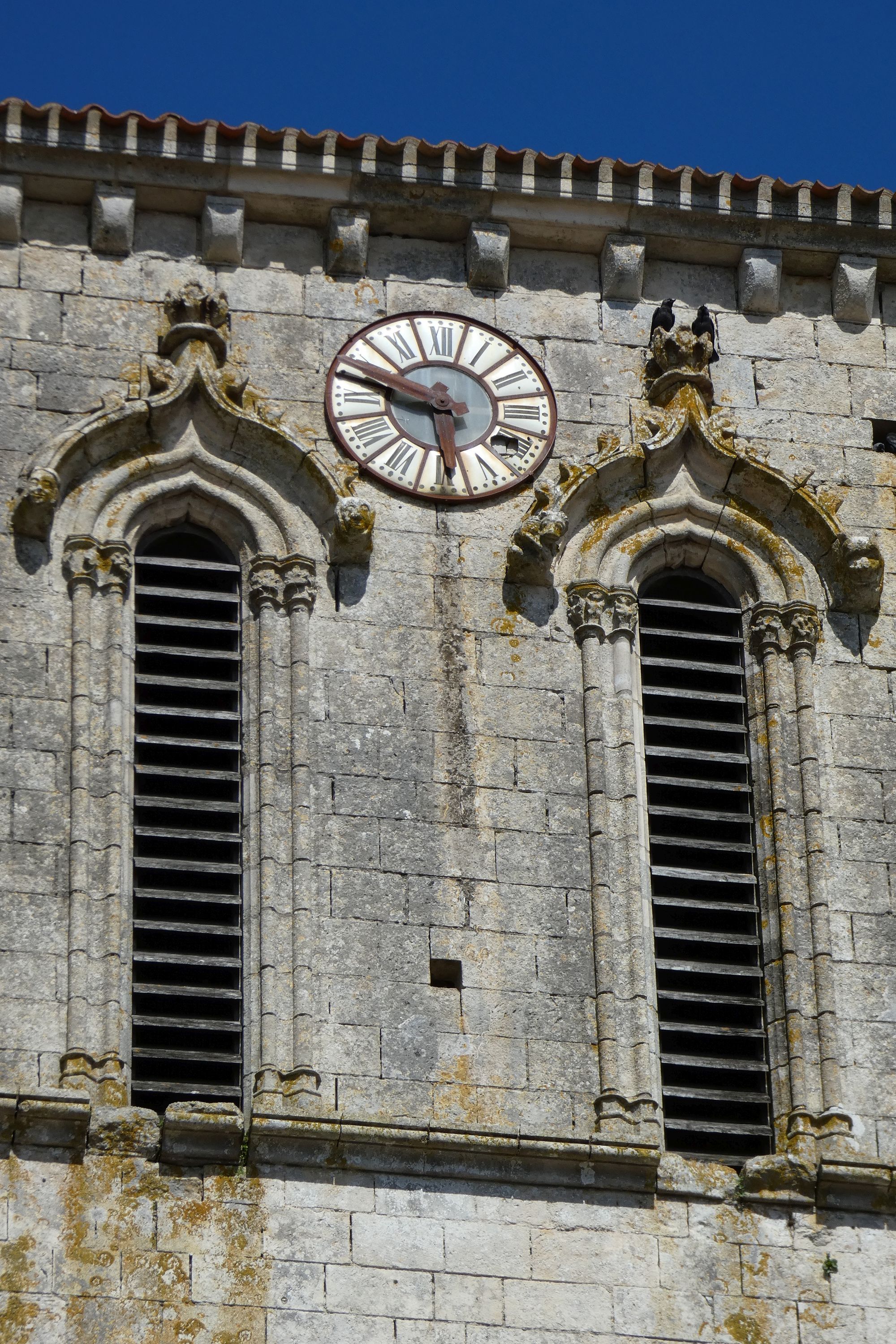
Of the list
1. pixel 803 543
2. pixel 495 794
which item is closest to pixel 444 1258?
pixel 495 794

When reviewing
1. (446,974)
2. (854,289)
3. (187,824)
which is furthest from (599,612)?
(854,289)

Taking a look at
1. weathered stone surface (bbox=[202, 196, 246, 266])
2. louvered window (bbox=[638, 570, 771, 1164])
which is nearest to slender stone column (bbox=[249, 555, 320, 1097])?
louvered window (bbox=[638, 570, 771, 1164])

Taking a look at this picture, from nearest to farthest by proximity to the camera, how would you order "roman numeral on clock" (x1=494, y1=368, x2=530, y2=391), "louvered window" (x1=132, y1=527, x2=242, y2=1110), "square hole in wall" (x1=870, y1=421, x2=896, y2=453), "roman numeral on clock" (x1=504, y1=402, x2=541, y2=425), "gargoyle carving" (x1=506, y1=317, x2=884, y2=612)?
"louvered window" (x1=132, y1=527, x2=242, y2=1110), "gargoyle carving" (x1=506, y1=317, x2=884, y2=612), "roman numeral on clock" (x1=504, y1=402, x2=541, y2=425), "roman numeral on clock" (x1=494, y1=368, x2=530, y2=391), "square hole in wall" (x1=870, y1=421, x2=896, y2=453)

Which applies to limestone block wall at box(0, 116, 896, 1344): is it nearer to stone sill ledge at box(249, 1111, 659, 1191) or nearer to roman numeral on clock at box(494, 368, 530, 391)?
stone sill ledge at box(249, 1111, 659, 1191)

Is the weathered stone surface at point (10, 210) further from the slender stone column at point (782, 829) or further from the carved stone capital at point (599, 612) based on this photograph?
the slender stone column at point (782, 829)

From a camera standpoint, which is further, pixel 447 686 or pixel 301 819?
pixel 447 686

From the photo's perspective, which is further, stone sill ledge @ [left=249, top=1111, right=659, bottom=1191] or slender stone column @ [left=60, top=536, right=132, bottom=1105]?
slender stone column @ [left=60, top=536, right=132, bottom=1105]

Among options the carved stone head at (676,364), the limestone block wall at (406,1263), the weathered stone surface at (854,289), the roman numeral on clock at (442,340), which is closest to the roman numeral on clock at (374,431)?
the roman numeral on clock at (442,340)

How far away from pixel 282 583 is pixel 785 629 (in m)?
3.00

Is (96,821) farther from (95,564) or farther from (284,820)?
(95,564)

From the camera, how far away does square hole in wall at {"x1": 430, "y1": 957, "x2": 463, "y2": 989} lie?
71.4 ft

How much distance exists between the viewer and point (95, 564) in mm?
22984

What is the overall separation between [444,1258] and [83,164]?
299 inches

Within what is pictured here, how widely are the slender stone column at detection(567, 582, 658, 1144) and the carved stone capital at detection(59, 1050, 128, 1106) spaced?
101 inches
